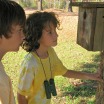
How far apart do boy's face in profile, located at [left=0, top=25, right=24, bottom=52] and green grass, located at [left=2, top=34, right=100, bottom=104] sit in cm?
286

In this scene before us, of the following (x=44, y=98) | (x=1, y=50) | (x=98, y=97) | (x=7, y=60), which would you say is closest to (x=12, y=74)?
(x=7, y=60)

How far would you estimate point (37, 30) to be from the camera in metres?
2.17

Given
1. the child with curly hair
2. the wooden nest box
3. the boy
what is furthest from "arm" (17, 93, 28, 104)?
the wooden nest box

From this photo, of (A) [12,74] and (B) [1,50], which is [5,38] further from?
(A) [12,74]

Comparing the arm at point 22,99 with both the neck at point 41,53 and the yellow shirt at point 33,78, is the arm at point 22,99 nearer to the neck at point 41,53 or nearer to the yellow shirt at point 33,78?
the yellow shirt at point 33,78

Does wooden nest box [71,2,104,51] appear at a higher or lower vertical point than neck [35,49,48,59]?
higher

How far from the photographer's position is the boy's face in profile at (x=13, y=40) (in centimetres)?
161

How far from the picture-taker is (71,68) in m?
6.21

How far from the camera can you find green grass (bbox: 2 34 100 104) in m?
4.52

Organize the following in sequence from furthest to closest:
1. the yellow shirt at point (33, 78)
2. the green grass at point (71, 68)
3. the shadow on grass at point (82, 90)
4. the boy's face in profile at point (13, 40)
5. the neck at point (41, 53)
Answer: the shadow on grass at point (82, 90) < the green grass at point (71, 68) < the neck at point (41, 53) < the yellow shirt at point (33, 78) < the boy's face in profile at point (13, 40)

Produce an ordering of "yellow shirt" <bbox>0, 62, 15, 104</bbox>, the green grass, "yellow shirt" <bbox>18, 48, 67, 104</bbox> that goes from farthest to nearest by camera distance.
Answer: the green grass
"yellow shirt" <bbox>18, 48, 67, 104</bbox>
"yellow shirt" <bbox>0, 62, 15, 104</bbox>

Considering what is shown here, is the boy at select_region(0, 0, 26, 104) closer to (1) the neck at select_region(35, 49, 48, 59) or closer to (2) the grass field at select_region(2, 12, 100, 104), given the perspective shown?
(1) the neck at select_region(35, 49, 48, 59)

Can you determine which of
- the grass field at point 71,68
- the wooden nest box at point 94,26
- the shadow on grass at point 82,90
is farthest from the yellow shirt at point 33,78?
the shadow on grass at point 82,90

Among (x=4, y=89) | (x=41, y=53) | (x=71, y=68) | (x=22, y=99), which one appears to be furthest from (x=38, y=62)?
(x=71, y=68)
